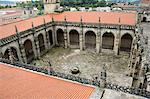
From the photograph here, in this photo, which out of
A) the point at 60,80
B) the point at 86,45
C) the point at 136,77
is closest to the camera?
the point at 60,80

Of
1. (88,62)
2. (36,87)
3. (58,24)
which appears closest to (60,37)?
(58,24)

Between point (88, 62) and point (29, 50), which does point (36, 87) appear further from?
point (29, 50)

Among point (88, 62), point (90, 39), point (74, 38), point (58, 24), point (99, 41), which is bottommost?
point (88, 62)

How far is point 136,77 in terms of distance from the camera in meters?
22.0

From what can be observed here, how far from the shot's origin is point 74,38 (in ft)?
138

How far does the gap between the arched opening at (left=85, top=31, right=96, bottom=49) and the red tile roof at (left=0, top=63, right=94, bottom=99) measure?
2669 cm

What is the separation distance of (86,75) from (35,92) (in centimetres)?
→ 1735

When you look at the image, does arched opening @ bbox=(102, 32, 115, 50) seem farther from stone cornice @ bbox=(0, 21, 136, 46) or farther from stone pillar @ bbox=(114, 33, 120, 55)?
stone cornice @ bbox=(0, 21, 136, 46)

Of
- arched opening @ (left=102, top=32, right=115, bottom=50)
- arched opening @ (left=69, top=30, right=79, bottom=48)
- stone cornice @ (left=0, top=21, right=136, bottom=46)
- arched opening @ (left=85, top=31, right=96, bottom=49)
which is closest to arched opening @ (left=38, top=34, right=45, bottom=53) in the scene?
stone cornice @ (left=0, top=21, right=136, bottom=46)

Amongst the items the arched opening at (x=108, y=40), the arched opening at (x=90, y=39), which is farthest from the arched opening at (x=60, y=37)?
the arched opening at (x=108, y=40)

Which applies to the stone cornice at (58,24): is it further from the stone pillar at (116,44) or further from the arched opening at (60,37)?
the arched opening at (60,37)

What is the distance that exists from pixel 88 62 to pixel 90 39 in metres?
8.48

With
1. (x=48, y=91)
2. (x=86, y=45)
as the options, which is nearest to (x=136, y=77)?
(x=48, y=91)

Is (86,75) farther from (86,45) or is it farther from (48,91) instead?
(48,91)
